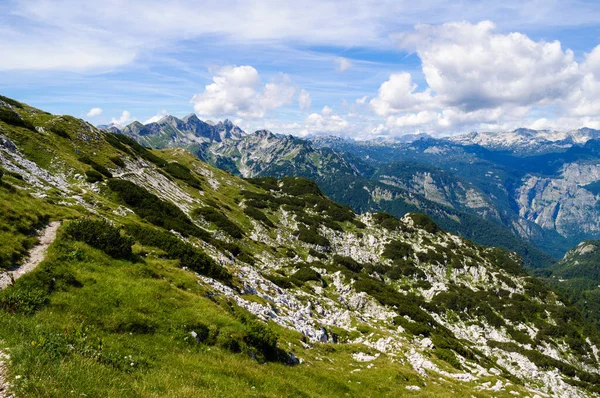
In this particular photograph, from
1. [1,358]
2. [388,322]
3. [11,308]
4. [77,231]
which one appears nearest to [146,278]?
[77,231]

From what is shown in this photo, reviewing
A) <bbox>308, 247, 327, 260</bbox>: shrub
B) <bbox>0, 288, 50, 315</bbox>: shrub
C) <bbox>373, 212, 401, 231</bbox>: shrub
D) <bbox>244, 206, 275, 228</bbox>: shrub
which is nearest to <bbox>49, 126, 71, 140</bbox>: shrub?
<bbox>244, 206, 275, 228</bbox>: shrub

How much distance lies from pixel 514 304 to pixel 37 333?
439ft

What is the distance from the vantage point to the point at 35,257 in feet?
61.7

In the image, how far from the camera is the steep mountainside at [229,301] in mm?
12844

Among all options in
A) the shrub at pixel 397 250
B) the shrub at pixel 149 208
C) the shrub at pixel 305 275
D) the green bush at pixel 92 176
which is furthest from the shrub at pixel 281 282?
the shrub at pixel 397 250

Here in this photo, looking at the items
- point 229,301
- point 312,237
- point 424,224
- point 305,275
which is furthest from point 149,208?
point 424,224

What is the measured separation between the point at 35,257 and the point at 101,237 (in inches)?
190

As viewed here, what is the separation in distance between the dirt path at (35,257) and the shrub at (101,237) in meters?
1.34

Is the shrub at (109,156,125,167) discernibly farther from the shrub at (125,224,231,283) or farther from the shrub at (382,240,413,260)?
the shrub at (382,240,413,260)

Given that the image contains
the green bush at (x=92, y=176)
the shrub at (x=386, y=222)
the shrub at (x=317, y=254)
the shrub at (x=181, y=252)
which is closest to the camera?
the shrub at (x=181, y=252)

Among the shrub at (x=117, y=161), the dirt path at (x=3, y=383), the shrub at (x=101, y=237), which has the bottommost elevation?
the dirt path at (x=3, y=383)

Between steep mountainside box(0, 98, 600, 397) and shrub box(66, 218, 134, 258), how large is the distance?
0.38 feet

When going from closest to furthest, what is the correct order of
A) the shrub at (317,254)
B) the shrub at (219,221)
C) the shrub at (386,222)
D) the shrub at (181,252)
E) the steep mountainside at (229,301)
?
1. the steep mountainside at (229,301)
2. the shrub at (181,252)
3. the shrub at (219,221)
4. the shrub at (317,254)
5. the shrub at (386,222)

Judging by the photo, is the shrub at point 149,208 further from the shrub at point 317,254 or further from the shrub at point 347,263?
the shrub at point 347,263
